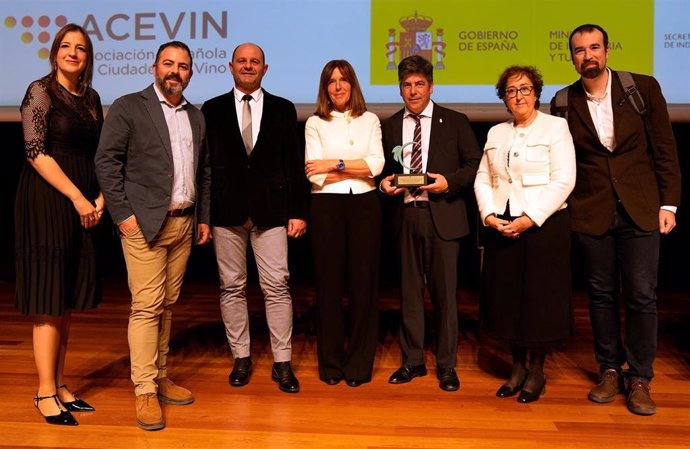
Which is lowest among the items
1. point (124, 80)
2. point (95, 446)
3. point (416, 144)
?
point (95, 446)

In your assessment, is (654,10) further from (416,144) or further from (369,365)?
(369,365)

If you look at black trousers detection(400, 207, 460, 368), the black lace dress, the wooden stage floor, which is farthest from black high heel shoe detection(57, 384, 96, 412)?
black trousers detection(400, 207, 460, 368)

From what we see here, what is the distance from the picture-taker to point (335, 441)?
7.54ft

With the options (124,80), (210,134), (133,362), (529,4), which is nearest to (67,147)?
(210,134)

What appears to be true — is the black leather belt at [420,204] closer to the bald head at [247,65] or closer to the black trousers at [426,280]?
the black trousers at [426,280]

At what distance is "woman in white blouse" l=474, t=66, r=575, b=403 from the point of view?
8.41ft

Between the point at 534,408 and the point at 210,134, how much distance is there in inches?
70.4

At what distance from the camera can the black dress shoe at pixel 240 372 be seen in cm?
288

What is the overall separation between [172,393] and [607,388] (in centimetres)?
182

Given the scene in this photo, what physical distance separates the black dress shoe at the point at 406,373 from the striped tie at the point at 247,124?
121 centimetres

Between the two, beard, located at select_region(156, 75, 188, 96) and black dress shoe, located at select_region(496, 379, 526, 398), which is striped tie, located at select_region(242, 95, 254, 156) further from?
black dress shoe, located at select_region(496, 379, 526, 398)

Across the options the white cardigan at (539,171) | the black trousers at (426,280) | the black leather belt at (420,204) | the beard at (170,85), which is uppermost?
the beard at (170,85)

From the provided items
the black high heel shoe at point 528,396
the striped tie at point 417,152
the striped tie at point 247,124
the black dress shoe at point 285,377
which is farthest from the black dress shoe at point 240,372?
the black high heel shoe at point 528,396

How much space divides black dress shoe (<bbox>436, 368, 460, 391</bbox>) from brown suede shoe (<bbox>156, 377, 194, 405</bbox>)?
109cm
